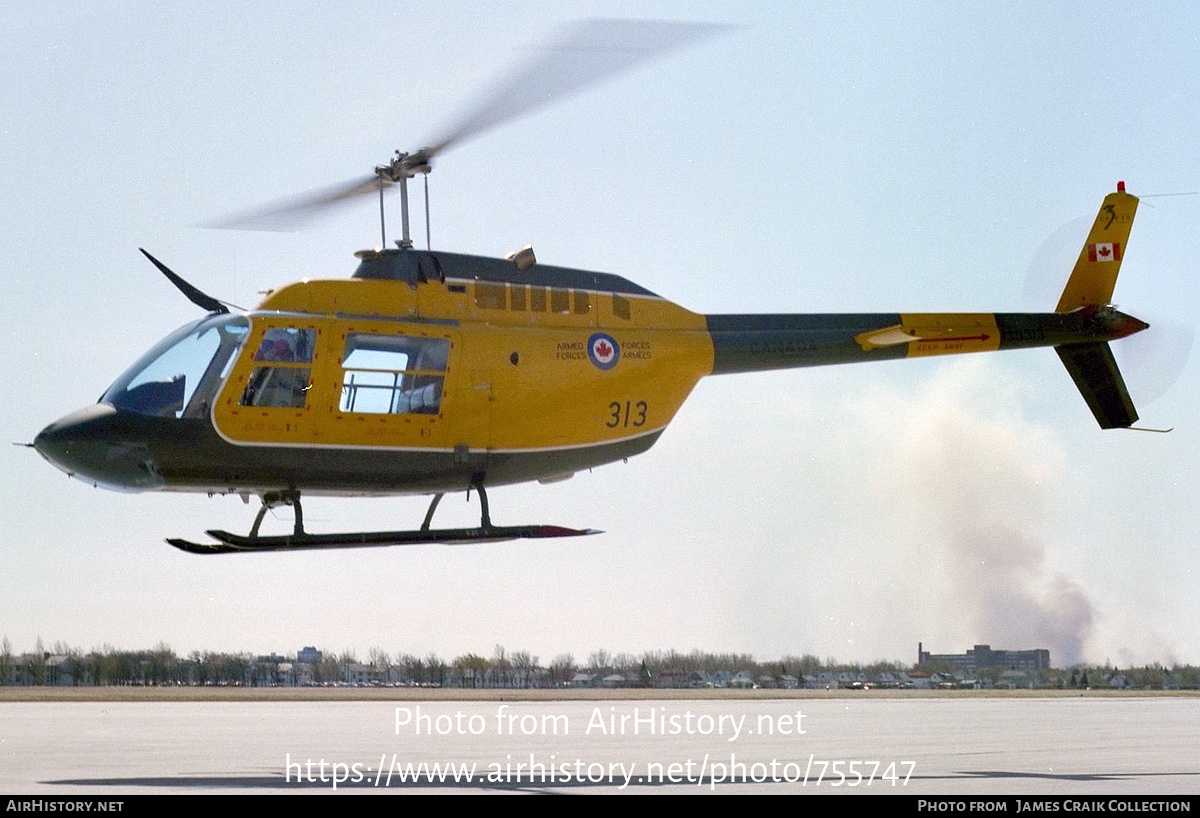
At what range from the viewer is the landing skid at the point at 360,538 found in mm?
15648

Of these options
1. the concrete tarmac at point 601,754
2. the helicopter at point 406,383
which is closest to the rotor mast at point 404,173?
the helicopter at point 406,383

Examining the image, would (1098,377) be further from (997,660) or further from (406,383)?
(997,660)

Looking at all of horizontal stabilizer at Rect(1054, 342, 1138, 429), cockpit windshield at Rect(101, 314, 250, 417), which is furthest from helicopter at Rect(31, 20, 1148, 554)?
horizontal stabilizer at Rect(1054, 342, 1138, 429)

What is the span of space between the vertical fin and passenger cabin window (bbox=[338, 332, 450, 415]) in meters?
10.4

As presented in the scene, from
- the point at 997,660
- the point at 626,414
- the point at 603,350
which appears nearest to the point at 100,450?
the point at 603,350

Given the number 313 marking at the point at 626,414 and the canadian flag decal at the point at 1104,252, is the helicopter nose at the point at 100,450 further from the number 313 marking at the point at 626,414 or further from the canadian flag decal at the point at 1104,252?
the canadian flag decal at the point at 1104,252

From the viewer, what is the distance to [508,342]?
16.8m

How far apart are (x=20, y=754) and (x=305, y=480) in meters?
5.45

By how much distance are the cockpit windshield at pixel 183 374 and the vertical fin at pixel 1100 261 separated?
41.3ft

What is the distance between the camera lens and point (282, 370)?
1570 centimetres

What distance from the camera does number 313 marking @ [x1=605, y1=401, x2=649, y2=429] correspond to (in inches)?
698

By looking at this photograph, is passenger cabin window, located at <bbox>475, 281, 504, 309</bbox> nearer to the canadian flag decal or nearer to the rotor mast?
the rotor mast
